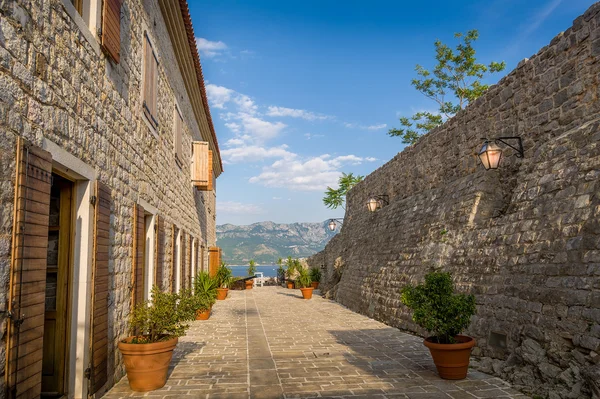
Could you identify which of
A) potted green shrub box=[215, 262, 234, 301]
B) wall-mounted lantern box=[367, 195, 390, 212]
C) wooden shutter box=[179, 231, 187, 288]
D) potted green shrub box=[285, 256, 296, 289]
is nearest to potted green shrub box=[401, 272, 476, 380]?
wooden shutter box=[179, 231, 187, 288]

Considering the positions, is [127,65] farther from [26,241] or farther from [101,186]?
[26,241]

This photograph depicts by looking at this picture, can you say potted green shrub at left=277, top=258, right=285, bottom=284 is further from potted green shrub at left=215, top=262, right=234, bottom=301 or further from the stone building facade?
the stone building facade

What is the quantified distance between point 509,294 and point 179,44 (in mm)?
8545

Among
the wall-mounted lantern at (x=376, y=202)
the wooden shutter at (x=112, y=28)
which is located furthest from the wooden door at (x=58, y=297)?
the wall-mounted lantern at (x=376, y=202)

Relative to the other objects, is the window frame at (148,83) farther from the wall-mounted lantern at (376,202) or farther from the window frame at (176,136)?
the wall-mounted lantern at (376,202)

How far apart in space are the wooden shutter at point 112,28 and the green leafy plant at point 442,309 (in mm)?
5000

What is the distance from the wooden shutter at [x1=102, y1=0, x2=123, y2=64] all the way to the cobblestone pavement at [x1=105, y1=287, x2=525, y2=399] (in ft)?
13.1

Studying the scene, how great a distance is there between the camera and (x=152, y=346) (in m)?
4.78

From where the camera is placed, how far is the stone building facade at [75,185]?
2846 millimetres

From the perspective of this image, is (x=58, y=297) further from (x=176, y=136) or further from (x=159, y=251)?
(x=176, y=136)

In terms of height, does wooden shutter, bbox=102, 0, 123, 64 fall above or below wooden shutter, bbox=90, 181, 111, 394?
above

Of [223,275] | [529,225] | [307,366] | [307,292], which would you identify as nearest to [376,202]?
[307,292]

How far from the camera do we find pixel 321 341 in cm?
789

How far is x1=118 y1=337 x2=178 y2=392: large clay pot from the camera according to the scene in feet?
15.5
